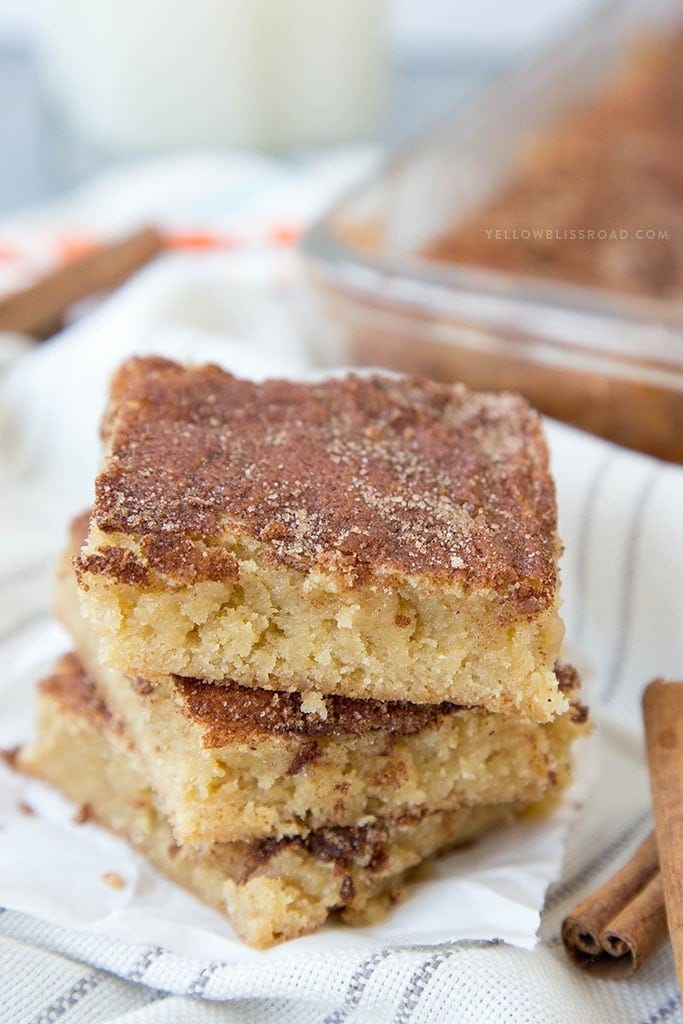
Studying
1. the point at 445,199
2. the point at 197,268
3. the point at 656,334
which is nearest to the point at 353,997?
the point at 656,334

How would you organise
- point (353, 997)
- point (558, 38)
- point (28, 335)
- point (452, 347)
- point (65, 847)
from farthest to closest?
point (558, 38)
point (28, 335)
point (452, 347)
point (65, 847)
point (353, 997)

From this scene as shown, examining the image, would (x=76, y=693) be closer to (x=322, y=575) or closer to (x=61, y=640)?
(x=61, y=640)

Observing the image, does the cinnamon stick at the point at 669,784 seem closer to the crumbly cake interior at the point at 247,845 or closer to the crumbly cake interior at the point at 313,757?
the crumbly cake interior at the point at 313,757

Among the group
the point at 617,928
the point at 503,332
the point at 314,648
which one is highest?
the point at 314,648

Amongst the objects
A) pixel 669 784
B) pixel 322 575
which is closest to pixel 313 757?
pixel 322 575

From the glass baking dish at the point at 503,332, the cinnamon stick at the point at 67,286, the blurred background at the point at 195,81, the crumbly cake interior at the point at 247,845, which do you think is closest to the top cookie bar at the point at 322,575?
the crumbly cake interior at the point at 247,845

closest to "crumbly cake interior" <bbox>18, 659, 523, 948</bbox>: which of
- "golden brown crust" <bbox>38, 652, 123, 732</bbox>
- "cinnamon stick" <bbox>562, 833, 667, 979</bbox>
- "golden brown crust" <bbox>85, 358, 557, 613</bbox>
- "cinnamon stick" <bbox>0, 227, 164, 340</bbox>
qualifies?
"golden brown crust" <bbox>38, 652, 123, 732</bbox>

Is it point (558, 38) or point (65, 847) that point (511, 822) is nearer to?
point (65, 847)
